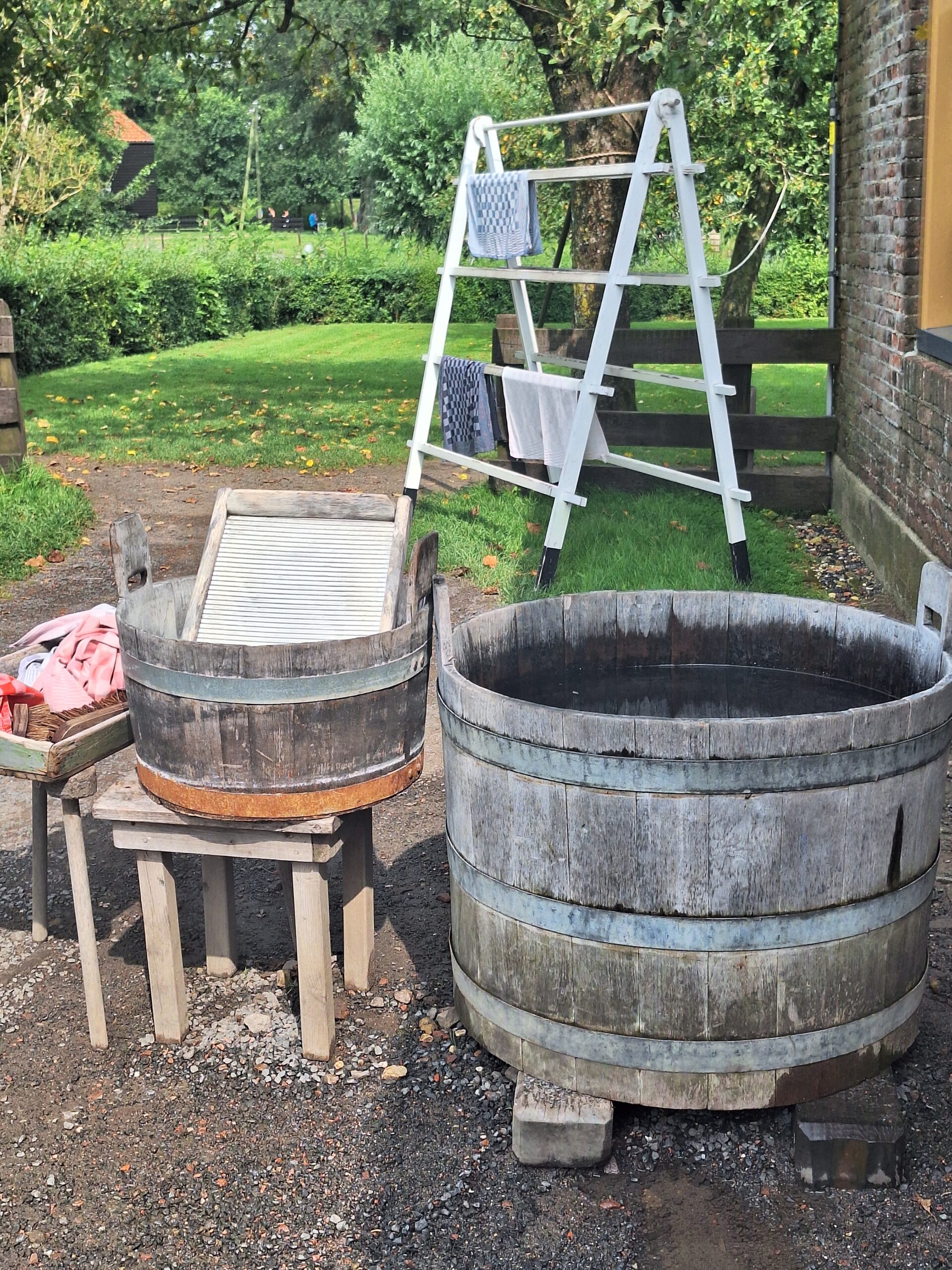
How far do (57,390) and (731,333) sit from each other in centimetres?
1079

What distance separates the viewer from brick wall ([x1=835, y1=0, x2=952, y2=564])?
6117mm

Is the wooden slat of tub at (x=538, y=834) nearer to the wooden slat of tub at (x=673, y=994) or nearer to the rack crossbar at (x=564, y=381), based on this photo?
the wooden slat of tub at (x=673, y=994)

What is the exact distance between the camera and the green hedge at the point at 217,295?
19.0 m

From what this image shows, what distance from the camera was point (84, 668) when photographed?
3.71m

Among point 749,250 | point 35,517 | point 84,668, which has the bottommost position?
point 35,517

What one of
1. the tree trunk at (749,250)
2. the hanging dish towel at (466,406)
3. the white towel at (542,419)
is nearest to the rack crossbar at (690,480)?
the white towel at (542,419)

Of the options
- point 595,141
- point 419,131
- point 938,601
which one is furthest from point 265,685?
point 419,131

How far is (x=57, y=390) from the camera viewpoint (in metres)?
16.7

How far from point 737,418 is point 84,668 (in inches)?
246

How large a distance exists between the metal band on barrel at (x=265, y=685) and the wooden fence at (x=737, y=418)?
19.8 feet

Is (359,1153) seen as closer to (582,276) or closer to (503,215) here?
(582,276)

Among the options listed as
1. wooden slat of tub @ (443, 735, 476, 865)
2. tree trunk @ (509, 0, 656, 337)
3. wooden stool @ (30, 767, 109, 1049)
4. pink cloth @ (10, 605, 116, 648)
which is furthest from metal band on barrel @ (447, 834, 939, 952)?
tree trunk @ (509, 0, 656, 337)

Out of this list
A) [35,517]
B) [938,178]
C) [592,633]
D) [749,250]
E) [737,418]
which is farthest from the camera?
[749,250]

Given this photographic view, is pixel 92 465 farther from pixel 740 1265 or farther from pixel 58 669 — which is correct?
pixel 740 1265
